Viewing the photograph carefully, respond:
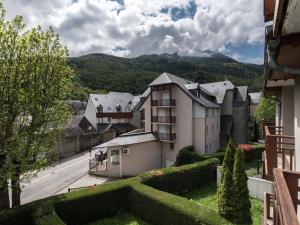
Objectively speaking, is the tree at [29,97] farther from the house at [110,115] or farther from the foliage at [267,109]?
the house at [110,115]

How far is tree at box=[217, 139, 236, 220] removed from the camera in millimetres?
14008

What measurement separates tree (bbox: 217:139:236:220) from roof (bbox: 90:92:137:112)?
3913 cm

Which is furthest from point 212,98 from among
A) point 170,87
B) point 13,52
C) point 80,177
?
point 13,52

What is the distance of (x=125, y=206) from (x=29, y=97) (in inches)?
397

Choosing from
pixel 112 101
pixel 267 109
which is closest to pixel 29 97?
pixel 267 109

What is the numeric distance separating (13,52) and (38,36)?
169 centimetres

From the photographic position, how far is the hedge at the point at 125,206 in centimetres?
1280

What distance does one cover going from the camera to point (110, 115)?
170ft

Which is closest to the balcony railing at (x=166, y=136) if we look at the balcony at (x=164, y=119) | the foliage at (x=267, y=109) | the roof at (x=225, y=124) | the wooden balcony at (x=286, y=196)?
the balcony at (x=164, y=119)

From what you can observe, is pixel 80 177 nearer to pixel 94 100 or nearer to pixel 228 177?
pixel 228 177

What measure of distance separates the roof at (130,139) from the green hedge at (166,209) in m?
10.9

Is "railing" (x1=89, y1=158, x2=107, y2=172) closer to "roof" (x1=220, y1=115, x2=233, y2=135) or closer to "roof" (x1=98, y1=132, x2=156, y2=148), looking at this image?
"roof" (x1=98, y1=132, x2=156, y2=148)

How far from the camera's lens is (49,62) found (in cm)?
1462

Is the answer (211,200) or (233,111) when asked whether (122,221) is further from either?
(233,111)
